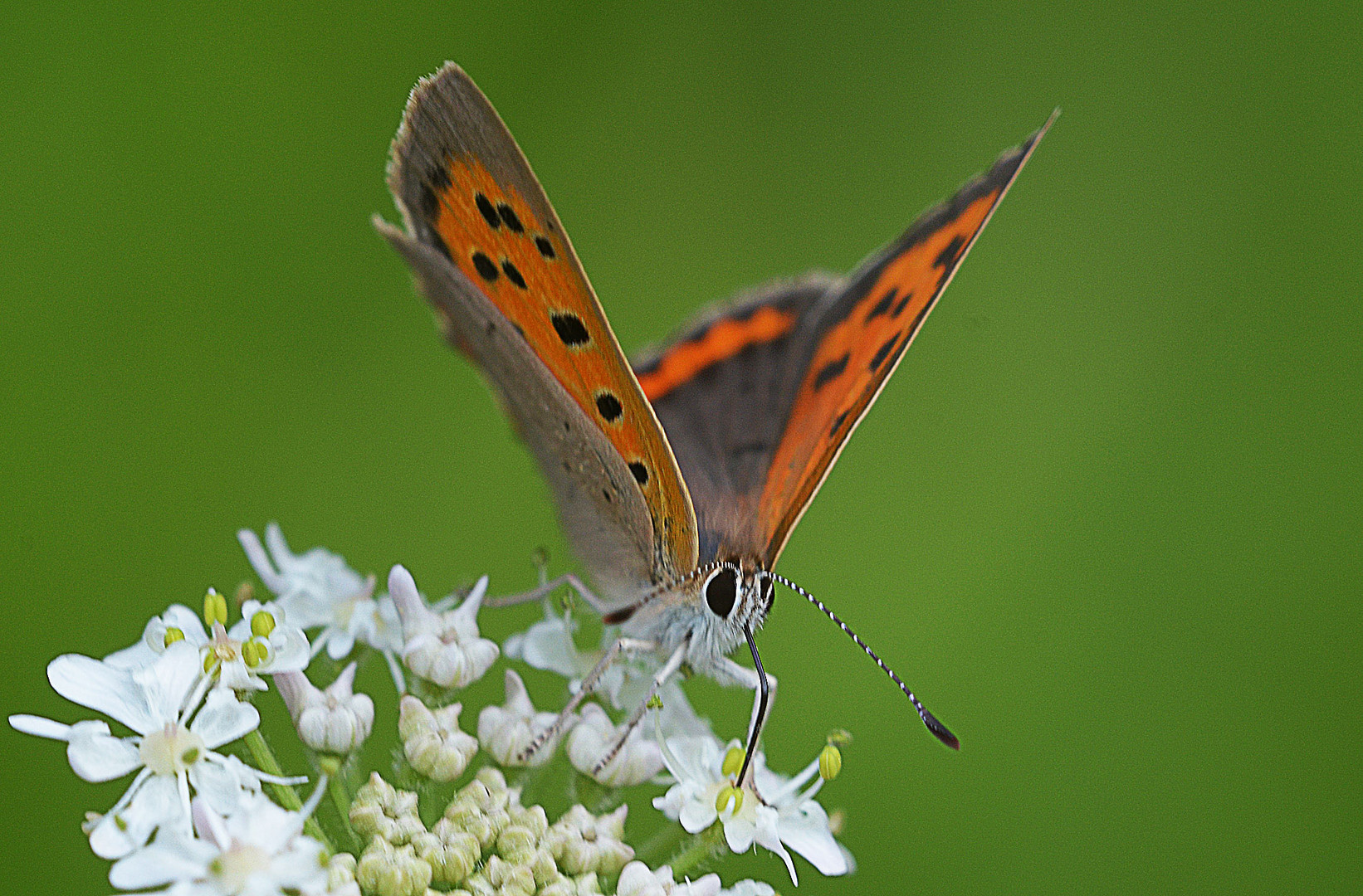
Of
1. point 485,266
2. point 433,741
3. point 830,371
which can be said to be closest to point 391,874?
point 433,741

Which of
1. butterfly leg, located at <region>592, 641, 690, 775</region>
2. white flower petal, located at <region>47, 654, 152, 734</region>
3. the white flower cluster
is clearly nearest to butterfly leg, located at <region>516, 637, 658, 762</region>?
the white flower cluster

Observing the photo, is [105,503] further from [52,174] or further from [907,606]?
[907,606]

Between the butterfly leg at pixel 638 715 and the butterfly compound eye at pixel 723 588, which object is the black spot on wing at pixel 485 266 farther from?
the butterfly leg at pixel 638 715

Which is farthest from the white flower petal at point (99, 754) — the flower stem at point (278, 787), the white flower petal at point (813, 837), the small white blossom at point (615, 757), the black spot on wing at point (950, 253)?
the black spot on wing at point (950, 253)

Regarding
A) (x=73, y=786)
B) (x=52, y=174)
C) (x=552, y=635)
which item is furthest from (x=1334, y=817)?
(x=52, y=174)

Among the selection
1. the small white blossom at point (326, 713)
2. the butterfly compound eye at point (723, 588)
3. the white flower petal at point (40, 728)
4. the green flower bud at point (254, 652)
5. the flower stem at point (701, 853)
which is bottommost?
the flower stem at point (701, 853)
